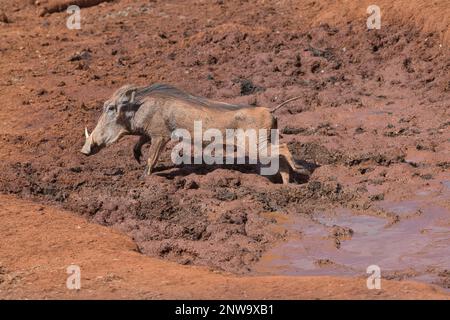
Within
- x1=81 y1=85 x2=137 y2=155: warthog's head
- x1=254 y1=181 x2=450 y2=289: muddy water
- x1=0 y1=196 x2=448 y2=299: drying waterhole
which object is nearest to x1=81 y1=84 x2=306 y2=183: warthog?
x1=81 y1=85 x2=137 y2=155: warthog's head

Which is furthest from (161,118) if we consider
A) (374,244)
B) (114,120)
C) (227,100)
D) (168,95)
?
(227,100)

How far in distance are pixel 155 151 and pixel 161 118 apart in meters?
0.32

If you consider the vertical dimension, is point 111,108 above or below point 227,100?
below

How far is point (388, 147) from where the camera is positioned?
10211 mm

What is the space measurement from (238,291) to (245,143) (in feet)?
9.82

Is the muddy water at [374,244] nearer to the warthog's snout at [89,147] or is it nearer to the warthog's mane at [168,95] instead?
the warthog's mane at [168,95]

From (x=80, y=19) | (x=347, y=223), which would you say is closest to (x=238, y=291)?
(x=347, y=223)

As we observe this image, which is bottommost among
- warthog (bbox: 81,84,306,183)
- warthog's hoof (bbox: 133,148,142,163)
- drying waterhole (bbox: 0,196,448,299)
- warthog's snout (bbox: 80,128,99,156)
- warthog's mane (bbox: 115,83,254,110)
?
drying waterhole (bbox: 0,196,448,299)

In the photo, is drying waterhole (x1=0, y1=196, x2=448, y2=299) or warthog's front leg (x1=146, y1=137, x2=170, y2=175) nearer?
drying waterhole (x1=0, y1=196, x2=448, y2=299)

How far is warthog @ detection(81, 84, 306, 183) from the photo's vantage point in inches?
360

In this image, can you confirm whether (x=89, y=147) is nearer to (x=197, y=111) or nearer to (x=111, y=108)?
(x=111, y=108)

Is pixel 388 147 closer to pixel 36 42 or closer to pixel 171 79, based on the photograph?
pixel 171 79

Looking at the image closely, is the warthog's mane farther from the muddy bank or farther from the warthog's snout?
the muddy bank

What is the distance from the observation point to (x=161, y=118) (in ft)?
30.9
